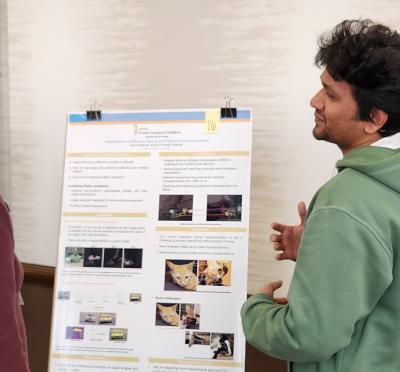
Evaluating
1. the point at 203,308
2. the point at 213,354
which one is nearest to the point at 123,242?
the point at 203,308

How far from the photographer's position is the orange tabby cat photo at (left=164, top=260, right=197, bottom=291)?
1.87 meters

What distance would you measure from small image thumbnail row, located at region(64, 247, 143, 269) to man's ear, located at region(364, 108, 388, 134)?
1.01 m

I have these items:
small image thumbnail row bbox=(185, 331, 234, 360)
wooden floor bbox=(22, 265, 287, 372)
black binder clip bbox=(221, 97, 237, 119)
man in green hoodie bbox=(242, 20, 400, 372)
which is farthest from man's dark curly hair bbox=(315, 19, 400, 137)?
wooden floor bbox=(22, 265, 287, 372)

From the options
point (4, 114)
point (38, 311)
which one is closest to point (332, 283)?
point (38, 311)

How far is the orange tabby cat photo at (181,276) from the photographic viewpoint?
187cm

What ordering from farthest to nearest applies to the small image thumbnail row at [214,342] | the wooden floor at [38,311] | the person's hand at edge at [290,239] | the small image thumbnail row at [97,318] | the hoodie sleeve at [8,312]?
the wooden floor at [38,311] < the small image thumbnail row at [97,318] < the small image thumbnail row at [214,342] < the person's hand at edge at [290,239] < the hoodie sleeve at [8,312]

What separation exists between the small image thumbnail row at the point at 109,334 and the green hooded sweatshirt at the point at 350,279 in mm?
852

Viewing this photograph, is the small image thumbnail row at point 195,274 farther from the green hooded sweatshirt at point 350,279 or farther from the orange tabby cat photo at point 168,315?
the green hooded sweatshirt at point 350,279

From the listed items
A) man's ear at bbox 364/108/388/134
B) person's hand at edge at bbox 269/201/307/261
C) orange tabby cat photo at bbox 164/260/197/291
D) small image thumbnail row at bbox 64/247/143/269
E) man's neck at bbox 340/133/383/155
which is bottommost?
orange tabby cat photo at bbox 164/260/197/291

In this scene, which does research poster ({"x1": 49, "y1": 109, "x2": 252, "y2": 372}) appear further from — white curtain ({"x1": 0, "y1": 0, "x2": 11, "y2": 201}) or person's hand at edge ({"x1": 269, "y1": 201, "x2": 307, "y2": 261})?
white curtain ({"x1": 0, "y1": 0, "x2": 11, "y2": 201})

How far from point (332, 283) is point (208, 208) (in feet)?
2.79

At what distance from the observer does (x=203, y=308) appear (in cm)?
184

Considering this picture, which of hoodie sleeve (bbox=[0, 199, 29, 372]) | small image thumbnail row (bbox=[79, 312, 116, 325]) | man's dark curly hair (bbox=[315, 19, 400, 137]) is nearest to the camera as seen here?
hoodie sleeve (bbox=[0, 199, 29, 372])

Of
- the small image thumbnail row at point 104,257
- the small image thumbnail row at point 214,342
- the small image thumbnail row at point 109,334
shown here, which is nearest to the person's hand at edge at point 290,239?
the small image thumbnail row at point 214,342
